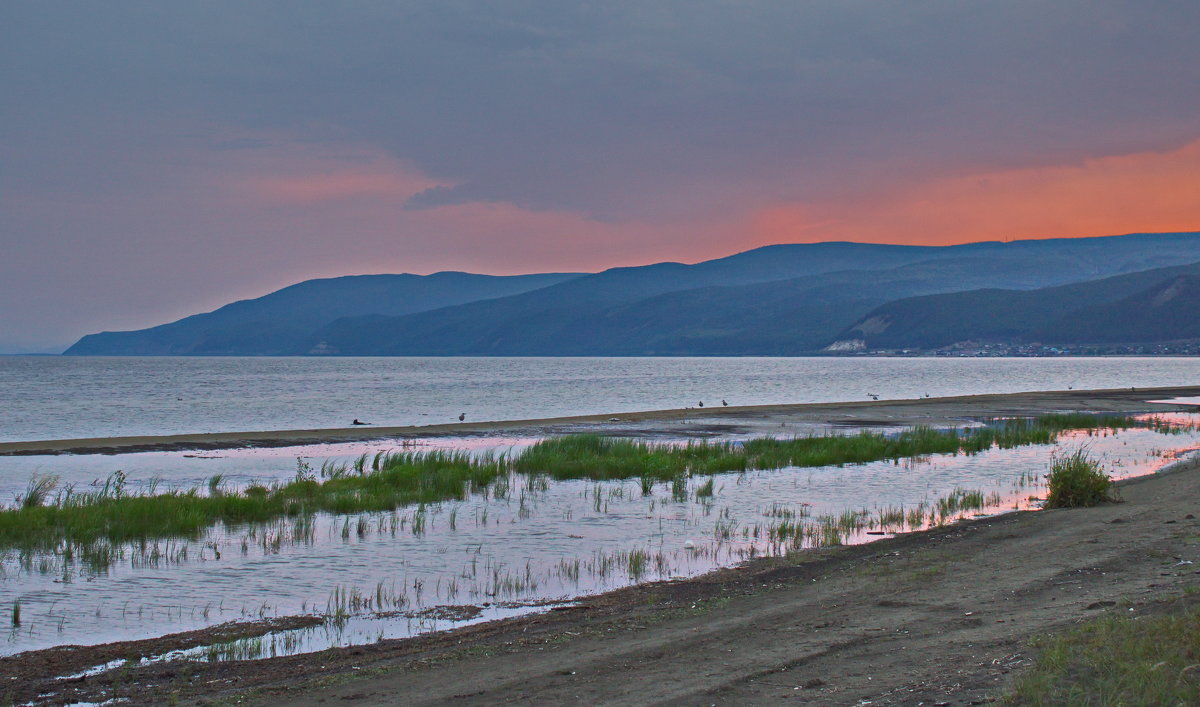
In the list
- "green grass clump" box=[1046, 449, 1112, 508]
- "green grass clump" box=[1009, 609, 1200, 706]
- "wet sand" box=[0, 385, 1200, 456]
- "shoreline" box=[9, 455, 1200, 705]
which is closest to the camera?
"green grass clump" box=[1009, 609, 1200, 706]

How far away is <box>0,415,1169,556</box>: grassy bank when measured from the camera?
59.5ft

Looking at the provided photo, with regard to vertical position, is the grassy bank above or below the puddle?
above

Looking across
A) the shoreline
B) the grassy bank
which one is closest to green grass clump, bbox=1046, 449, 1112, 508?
the shoreline

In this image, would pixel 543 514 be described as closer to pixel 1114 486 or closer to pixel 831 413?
pixel 1114 486

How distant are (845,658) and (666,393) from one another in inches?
3566

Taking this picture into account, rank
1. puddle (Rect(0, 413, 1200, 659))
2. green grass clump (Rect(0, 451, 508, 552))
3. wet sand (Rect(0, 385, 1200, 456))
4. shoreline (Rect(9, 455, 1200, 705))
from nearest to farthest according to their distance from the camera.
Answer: shoreline (Rect(9, 455, 1200, 705)), puddle (Rect(0, 413, 1200, 659)), green grass clump (Rect(0, 451, 508, 552)), wet sand (Rect(0, 385, 1200, 456))

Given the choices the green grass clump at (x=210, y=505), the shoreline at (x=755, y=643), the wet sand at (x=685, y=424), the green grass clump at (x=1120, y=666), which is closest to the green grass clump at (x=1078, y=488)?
the shoreline at (x=755, y=643)

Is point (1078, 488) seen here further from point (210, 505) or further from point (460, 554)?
point (210, 505)

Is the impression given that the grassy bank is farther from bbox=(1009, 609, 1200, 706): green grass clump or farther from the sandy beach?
bbox=(1009, 609, 1200, 706): green grass clump

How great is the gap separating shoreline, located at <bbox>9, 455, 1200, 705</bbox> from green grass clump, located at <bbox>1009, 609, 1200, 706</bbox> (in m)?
0.33

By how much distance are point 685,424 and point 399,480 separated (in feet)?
83.1

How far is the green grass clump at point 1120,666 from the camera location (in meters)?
6.77

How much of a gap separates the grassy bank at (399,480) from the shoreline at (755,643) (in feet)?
25.7

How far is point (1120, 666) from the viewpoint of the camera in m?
7.34
